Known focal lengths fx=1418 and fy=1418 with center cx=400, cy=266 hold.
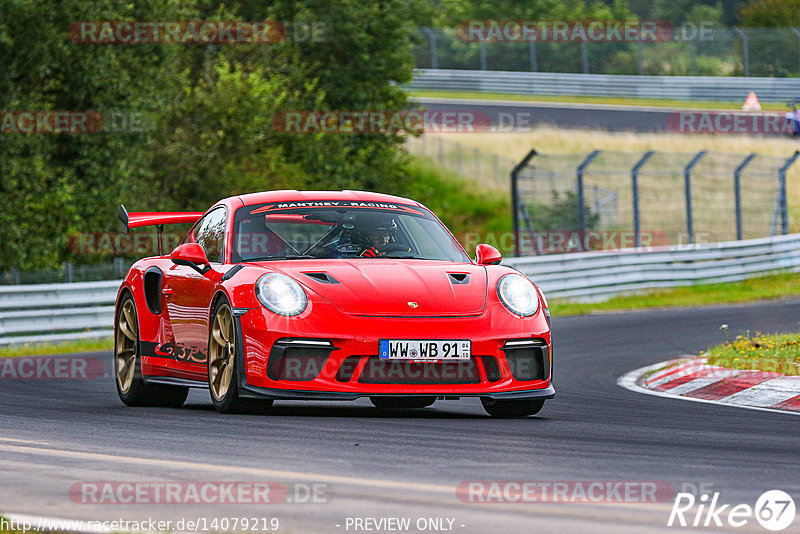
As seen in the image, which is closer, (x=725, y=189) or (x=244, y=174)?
(x=244, y=174)

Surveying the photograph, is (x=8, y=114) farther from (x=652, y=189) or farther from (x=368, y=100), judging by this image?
(x=652, y=189)

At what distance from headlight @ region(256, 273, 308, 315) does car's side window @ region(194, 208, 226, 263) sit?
0.97 m

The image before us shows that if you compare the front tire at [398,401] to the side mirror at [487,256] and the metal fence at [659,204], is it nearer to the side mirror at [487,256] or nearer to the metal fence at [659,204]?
the side mirror at [487,256]

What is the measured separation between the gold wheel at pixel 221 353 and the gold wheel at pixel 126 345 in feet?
4.68

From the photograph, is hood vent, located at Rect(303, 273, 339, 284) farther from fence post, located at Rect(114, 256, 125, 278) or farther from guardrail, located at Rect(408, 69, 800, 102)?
guardrail, located at Rect(408, 69, 800, 102)

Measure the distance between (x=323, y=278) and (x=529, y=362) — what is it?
129cm

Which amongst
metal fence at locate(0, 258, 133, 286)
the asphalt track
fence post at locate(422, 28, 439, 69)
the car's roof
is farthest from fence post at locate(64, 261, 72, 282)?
fence post at locate(422, 28, 439, 69)

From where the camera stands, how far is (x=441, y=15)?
5091 cm

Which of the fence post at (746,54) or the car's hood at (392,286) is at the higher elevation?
the fence post at (746,54)

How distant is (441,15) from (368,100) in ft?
54.6

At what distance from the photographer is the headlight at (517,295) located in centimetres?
823

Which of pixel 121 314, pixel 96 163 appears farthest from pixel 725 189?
pixel 121 314

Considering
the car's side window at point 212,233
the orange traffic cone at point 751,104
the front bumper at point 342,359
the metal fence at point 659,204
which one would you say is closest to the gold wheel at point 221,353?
the front bumper at point 342,359

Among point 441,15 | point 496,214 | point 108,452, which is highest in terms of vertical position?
point 441,15
